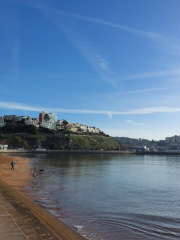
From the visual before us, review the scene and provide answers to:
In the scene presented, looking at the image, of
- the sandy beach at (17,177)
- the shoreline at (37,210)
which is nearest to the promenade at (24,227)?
the shoreline at (37,210)

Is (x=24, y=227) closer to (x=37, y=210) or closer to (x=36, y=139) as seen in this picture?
(x=37, y=210)

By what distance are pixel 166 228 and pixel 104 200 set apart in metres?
7.30

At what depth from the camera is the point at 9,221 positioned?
970 centimetres

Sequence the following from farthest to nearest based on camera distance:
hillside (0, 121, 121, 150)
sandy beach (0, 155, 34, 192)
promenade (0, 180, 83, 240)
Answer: hillside (0, 121, 121, 150), sandy beach (0, 155, 34, 192), promenade (0, 180, 83, 240)

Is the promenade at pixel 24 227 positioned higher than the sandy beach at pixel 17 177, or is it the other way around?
the promenade at pixel 24 227

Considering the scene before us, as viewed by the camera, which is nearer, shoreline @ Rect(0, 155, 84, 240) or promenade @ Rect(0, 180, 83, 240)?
promenade @ Rect(0, 180, 83, 240)

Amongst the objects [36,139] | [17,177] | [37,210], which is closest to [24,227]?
[37,210]

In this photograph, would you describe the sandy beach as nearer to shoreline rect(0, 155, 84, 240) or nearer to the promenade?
shoreline rect(0, 155, 84, 240)

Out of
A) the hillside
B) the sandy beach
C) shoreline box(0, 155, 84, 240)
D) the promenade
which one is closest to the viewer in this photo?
the promenade

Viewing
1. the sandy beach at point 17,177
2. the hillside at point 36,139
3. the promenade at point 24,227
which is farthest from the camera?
the hillside at point 36,139

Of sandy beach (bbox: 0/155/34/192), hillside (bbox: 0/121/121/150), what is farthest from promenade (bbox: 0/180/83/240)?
hillside (bbox: 0/121/121/150)

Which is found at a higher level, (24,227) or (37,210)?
(24,227)

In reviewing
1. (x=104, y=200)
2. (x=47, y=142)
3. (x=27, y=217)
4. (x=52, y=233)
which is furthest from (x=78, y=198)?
(x=47, y=142)

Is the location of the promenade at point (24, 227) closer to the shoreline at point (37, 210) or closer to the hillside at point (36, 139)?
the shoreline at point (37, 210)
